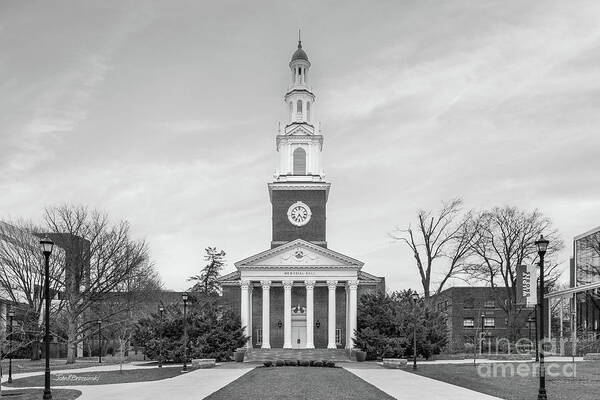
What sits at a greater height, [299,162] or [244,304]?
[299,162]

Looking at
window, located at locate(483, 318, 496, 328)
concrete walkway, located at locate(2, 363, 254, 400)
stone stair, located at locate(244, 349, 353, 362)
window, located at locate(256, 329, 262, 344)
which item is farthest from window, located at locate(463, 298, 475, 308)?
concrete walkway, located at locate(2, 363, 254, 400)

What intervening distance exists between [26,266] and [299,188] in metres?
23.8

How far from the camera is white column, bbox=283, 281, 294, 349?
56.0m

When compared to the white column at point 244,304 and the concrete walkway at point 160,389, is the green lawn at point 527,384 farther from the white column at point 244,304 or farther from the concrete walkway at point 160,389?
the white column at point 244,304

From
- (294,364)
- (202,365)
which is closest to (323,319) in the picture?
(294,364)

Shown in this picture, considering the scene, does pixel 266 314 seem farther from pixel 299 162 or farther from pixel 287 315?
pixel 299 162

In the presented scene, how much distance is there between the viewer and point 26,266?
5306cm

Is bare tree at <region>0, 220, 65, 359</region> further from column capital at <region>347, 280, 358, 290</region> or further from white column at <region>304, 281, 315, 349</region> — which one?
column capital at <region>347, 280, 358, 290</region>

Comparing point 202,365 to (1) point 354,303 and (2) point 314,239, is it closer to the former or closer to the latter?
(1) point 354,303

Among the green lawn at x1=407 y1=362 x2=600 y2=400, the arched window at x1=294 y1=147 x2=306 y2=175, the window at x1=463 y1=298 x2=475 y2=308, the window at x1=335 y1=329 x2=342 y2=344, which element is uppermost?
the arched window at x1=294 y1=147 x2=306 y2=175

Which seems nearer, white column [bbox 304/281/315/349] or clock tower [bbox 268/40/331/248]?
white column [bbox 304/281/315/349]

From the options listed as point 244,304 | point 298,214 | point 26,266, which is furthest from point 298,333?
point 26,266

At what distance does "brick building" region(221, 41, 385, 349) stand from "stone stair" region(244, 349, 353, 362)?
1.88 metres

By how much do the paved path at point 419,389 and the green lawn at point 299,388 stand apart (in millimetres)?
645
